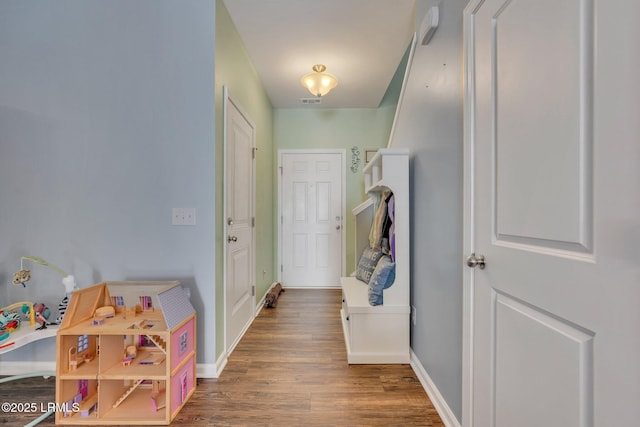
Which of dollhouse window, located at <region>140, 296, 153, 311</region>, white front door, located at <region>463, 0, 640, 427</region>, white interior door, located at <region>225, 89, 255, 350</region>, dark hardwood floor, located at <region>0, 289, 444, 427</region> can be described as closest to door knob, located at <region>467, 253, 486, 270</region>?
white front door, located at <region>463, 0, 640, 427</region>

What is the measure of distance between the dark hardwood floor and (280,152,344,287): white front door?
1735 millimetres

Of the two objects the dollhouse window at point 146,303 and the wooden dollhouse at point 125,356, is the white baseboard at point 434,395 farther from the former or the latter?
the dollhouse window at point 146,303

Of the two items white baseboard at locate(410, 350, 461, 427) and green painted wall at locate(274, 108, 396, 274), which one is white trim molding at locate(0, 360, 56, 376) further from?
green painted wall at locate(274, 108, 396, 274)

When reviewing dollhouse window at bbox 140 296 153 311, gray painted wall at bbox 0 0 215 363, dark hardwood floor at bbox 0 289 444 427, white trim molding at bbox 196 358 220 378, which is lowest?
dark hardwood floor at bbox 0 289 444 427

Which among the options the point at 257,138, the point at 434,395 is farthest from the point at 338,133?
the point at 434,395

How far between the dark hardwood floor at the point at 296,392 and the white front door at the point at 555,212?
57 cm

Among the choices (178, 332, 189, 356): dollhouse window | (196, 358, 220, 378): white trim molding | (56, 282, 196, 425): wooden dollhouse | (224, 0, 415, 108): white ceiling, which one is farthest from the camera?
(224, 0, 415, 108): white ceiling

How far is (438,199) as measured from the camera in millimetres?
1581

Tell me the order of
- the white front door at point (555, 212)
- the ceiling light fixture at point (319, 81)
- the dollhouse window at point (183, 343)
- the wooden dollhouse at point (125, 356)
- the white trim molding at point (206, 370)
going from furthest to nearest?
the ceiling light fixture at point (319, 81), the white trim molding at point (206, 370), the dollhouse window at point (183, 343), the wooden dollhouse at point (125, 356), the white front door at point (555, 212)

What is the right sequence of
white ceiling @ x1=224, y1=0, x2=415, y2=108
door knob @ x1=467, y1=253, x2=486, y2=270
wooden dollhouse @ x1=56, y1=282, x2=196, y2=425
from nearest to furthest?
A: door knob @ x1=467, y1=253, x2=486, y2=270, wooden dollhouse @ x1=56, y1=282, x2=196, y2=425, white ceiling @ x1=224, y1=0, x2=415, y2=108

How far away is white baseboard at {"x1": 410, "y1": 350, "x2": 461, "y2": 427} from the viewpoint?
1.38 meters

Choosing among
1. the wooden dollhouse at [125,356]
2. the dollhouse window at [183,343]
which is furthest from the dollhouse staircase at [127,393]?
the dollhouse window at [183,343]

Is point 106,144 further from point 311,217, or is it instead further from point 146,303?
point 311,217

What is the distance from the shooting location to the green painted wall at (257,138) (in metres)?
1.95
